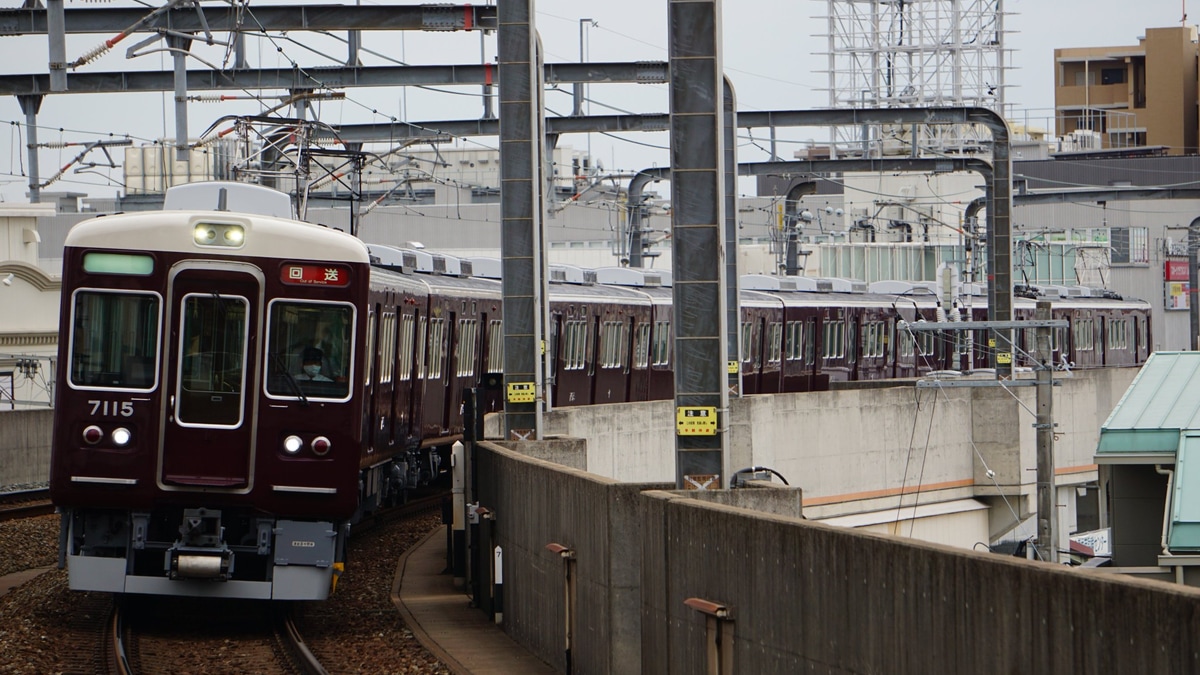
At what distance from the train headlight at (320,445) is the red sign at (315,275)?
1200mm

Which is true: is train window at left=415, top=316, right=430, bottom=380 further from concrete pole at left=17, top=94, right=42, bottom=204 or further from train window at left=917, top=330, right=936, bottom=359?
train window at left=917, top=330, right=936, bottom=359

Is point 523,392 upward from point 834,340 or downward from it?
downward

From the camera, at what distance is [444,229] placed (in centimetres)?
7125

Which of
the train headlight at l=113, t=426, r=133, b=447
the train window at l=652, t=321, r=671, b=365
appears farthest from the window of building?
the train headlight at l=113, t=426, r=133, b=447

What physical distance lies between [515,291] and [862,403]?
12361 mm

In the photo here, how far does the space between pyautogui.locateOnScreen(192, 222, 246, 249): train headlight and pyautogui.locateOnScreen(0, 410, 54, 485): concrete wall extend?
13967 millimetres

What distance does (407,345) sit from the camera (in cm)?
1908

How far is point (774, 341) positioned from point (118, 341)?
2141 cm

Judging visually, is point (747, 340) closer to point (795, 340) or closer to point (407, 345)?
point (795, 340)

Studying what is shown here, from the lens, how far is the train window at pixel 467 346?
2245cm

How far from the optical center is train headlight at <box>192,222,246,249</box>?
1289 centimetres

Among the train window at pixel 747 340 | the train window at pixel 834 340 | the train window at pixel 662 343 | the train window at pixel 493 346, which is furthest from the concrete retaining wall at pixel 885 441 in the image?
the train window at pixel 834 340

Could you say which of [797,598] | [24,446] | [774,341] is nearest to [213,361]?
[797,598]

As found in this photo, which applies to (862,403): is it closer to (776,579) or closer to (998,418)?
(998,418)
